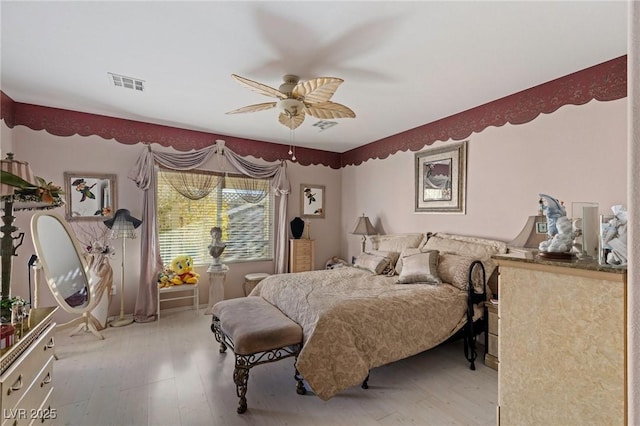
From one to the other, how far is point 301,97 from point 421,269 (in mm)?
2088

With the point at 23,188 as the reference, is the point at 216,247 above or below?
below

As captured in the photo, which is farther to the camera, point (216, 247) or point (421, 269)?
point (216, 247)

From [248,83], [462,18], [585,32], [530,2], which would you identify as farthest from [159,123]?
[585,32]

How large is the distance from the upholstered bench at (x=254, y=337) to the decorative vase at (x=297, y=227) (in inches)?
96.0

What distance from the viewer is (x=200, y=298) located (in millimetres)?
4449

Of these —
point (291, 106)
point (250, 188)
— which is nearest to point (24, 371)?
point (291, 106)

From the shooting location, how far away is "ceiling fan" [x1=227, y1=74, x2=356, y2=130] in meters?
2.20

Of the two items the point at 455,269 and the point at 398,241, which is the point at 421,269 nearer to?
the point at 455,269

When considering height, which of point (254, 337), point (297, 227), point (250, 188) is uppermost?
point (250, 188)

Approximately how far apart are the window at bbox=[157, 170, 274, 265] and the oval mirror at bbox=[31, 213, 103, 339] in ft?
4.82

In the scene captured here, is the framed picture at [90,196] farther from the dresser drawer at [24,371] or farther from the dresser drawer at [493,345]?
the dresser drawer at [493,345]

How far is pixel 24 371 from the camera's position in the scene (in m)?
1.34

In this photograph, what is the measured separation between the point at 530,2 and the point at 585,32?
2.07 ft

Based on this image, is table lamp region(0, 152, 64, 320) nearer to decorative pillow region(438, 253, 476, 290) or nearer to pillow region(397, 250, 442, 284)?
pillow region(397, 250, 442, 284)
